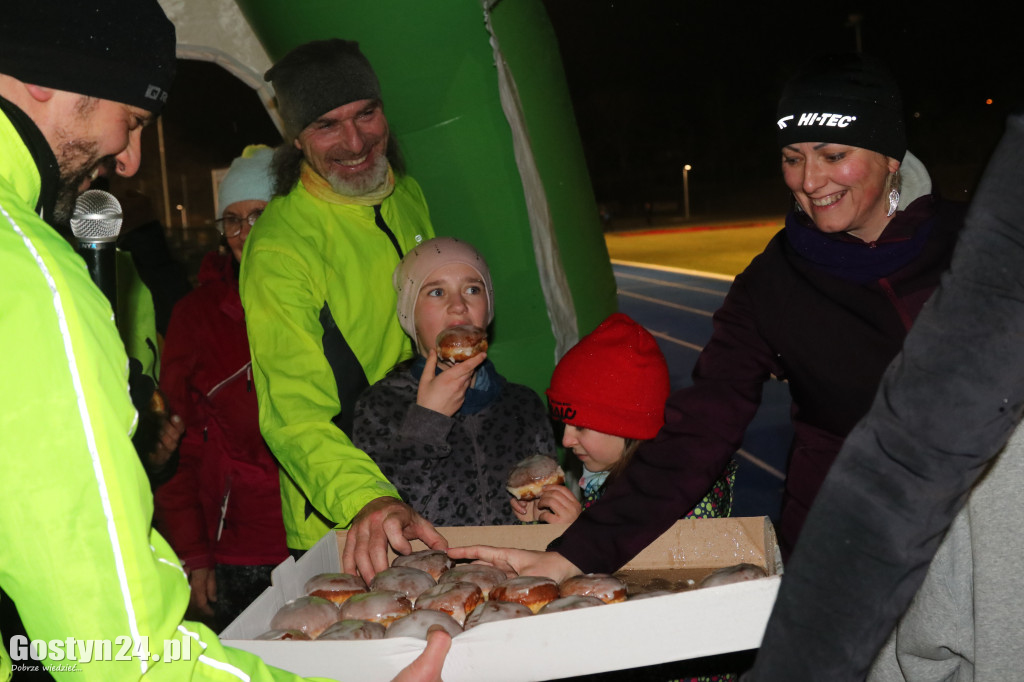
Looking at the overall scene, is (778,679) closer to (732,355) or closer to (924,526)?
(924,526)

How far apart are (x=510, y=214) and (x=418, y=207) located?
39 cm

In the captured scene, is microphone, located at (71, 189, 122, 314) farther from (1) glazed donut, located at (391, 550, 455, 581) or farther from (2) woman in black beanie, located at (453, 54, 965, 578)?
(2) woman in black beanie, located at (453, 54, 965, 578)

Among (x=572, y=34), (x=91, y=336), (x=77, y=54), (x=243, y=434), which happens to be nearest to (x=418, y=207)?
(x=243, y=434)

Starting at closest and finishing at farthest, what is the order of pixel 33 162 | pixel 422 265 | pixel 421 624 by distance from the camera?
pixel 33 162 → pixel 421 624 → pixel 422 265

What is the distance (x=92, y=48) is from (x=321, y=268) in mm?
1571

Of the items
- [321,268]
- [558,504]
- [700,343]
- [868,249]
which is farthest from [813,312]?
[700,343]

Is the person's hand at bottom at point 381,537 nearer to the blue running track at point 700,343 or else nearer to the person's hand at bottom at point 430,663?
the person's hand at bottom at point 430,663

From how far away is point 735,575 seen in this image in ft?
5.91

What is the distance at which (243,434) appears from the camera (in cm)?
363

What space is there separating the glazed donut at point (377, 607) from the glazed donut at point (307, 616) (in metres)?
0.03

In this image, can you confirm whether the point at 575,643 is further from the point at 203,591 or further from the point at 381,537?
the point at 203,591

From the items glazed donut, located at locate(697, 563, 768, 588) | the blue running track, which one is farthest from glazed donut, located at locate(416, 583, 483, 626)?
the blue running track

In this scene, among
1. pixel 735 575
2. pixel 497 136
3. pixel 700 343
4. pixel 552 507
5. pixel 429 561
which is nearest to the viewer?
pixel 735 575

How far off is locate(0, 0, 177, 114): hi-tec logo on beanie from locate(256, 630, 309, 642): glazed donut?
93cm
